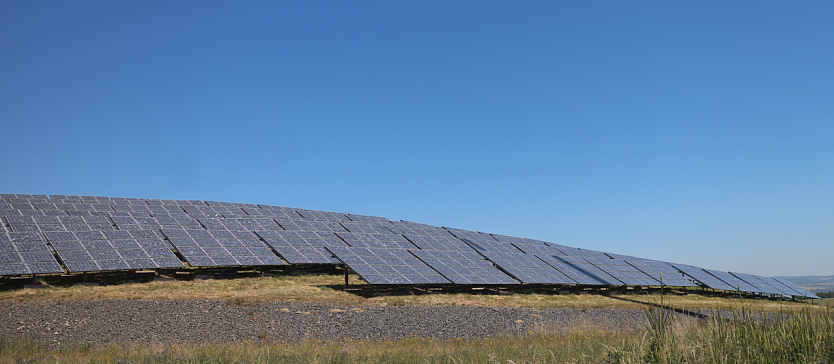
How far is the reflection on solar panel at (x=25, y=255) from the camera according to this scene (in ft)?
57.2

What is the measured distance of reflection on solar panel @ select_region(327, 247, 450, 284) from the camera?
2103cm

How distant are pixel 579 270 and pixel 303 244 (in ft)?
54.2

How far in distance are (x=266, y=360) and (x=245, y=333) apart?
16.6ft

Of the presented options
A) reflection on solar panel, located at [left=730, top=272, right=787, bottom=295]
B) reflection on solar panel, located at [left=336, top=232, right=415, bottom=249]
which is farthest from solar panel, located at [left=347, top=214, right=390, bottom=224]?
reflection on solar panel, located at [left=730, top=272, right=787, bottom=295]

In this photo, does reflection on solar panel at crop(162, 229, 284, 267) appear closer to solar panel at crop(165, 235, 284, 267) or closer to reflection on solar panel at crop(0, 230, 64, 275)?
solar panel at crop(165, 235, 284, 267)

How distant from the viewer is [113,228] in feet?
78.6

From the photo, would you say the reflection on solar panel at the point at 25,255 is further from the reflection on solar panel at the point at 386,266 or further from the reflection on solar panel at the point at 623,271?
the reflection on solar panel at the point at 623,271

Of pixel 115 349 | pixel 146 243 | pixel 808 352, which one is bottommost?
pixel 115 349

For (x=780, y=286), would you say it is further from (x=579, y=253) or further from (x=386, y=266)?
(x=386, y=266)

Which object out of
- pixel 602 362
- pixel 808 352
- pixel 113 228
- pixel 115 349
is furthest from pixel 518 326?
pixel 113 228

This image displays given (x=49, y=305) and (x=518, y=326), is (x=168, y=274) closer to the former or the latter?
(x=49, y=305)

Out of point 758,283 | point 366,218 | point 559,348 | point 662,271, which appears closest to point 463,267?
point 559,348

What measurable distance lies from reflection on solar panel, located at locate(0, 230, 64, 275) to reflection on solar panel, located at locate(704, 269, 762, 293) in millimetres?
37236

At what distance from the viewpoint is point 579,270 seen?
30.6 metres
